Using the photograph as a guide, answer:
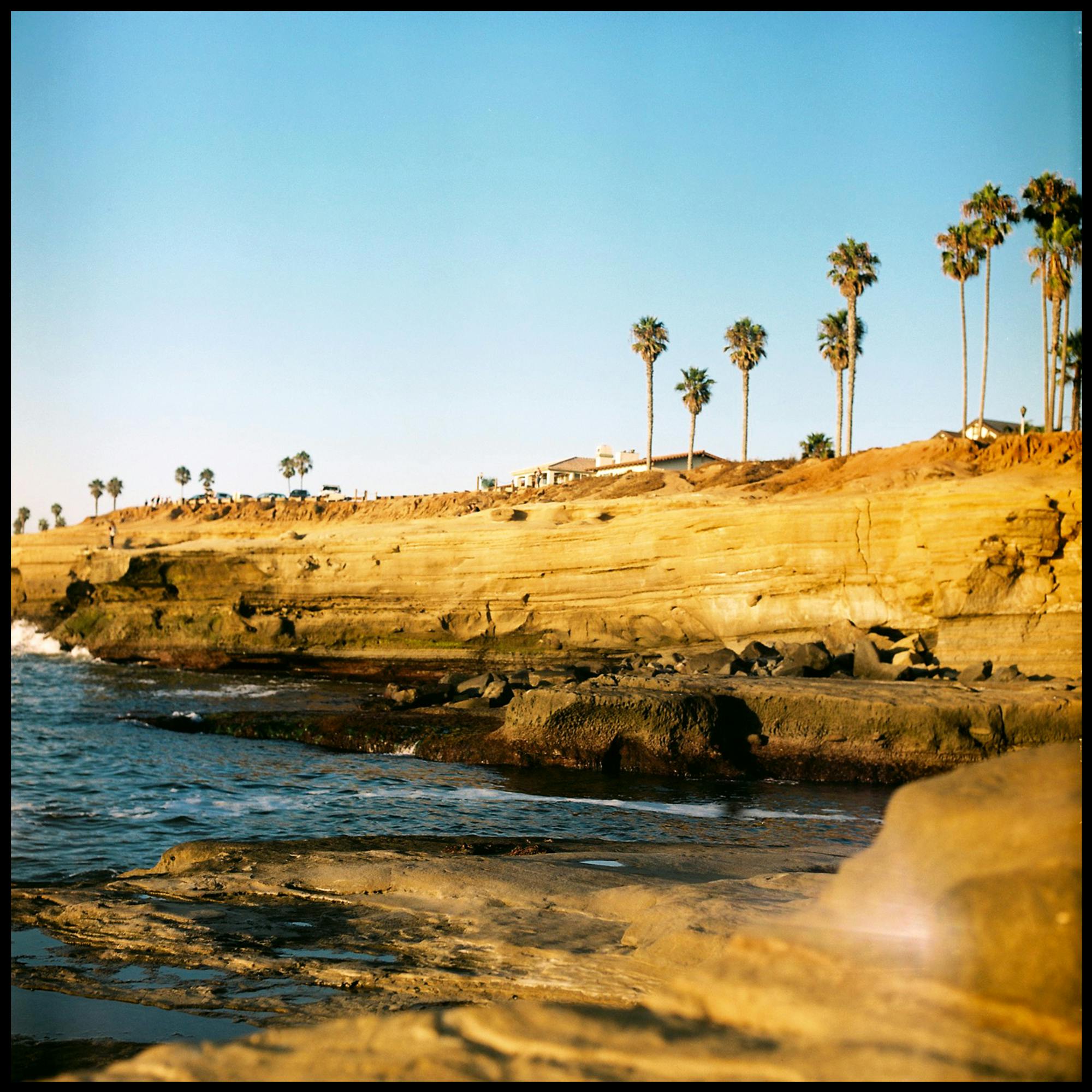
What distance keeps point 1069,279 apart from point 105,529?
182 feet

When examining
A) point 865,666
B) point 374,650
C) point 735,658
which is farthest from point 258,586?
point 865,666

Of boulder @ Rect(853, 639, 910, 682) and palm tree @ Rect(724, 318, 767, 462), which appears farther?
palm tree @ Rect(724, 318, 767, 462)

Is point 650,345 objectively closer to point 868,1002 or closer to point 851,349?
point 851,349

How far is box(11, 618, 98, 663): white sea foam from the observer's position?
37469 mm

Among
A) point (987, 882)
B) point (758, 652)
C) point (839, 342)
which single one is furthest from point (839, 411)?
point (987, 882)

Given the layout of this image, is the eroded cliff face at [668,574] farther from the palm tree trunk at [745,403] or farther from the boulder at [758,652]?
the palm tree trunk at [745,403]

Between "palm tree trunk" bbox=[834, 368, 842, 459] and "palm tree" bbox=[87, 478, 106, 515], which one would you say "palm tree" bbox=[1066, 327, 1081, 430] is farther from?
"palm tree" bbox=[87, 478, 106, 515]

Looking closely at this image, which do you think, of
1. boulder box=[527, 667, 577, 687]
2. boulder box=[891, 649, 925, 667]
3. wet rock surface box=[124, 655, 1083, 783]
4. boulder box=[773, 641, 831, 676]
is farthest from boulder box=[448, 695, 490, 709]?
boulder box=[891, 649, 925, 667]

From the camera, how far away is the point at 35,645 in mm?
39938

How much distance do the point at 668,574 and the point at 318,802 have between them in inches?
594

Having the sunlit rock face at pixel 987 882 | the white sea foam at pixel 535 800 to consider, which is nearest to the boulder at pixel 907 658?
the white sea foam at pixel 535 800

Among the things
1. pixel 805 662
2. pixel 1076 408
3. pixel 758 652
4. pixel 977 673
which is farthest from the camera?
pixel 1076 408

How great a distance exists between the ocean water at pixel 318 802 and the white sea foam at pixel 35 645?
1802 cm

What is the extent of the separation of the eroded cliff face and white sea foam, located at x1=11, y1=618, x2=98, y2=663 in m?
0.78
